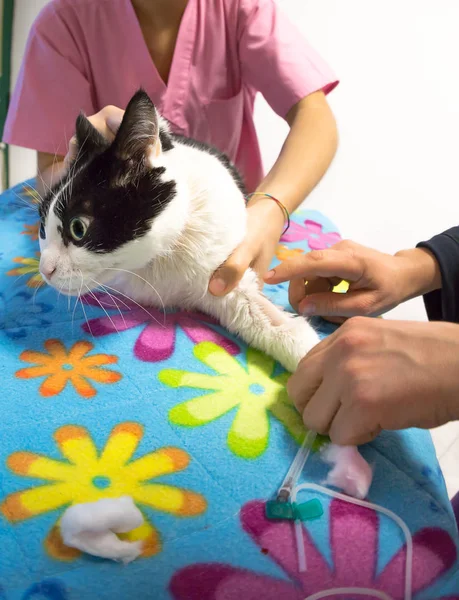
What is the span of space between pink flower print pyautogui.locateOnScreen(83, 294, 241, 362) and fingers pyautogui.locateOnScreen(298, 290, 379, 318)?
0.10 meters

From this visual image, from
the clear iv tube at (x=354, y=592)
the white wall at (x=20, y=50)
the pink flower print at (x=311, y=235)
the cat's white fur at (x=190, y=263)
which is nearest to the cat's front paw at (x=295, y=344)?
the cat's white fur at (x=190, y=263)

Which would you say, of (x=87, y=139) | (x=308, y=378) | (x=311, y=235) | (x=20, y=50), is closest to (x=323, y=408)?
(x=308, y=378)

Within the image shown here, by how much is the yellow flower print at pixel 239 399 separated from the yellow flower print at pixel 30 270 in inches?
9.4

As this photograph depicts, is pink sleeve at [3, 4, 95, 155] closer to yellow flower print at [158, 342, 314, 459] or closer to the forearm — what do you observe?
the forearm

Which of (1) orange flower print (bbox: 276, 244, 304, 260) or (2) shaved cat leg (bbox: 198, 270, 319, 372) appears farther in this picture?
(1) orange flower print (bbox: 276, 244, 304, 260)

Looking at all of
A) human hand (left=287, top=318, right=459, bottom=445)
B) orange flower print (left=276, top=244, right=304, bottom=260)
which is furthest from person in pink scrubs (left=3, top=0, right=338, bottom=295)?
human hand (left=287, top=318, right=459, bottom=445)

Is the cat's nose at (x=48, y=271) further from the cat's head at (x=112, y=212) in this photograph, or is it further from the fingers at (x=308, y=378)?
the fingers at (x=308, y=378)

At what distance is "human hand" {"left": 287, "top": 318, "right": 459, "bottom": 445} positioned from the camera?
0.40 m

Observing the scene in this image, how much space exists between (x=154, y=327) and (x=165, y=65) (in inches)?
22.1

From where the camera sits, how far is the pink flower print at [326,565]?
38cm

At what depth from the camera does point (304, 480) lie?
0.45 meters

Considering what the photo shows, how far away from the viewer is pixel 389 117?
4.97ft

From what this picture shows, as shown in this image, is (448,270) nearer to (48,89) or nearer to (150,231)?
(150,231)

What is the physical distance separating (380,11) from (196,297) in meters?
1.32
